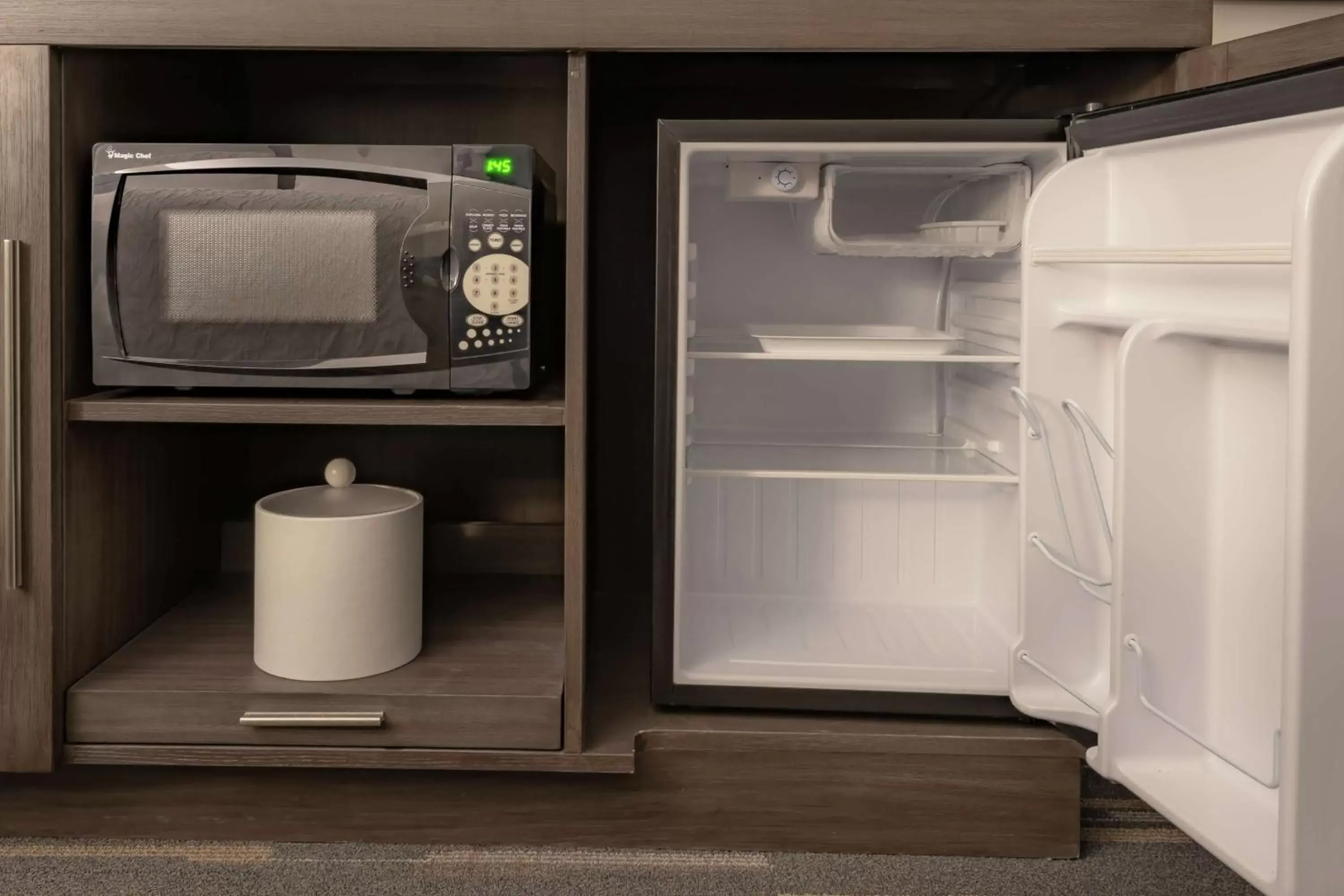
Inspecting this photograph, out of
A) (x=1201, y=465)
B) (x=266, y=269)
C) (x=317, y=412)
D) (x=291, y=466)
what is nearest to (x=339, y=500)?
(x=317, y=412)

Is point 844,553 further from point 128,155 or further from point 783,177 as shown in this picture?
point 128,155

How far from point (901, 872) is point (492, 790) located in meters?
0.52

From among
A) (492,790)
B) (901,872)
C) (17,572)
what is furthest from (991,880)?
(17,572)

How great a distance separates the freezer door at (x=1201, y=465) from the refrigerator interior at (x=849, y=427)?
17cm

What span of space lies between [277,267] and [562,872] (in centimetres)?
83

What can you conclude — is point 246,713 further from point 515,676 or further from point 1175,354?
point 1175,354

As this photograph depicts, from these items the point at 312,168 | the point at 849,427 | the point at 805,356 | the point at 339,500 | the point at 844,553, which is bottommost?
the point at 844,553

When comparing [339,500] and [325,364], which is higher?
[325,364]

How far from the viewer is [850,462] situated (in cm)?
166

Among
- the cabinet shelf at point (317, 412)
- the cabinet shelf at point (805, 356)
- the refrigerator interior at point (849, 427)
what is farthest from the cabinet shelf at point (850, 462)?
the cabinet shelf at point (317, 412)

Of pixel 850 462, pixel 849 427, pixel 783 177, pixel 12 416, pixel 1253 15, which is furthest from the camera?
pixel 849 427

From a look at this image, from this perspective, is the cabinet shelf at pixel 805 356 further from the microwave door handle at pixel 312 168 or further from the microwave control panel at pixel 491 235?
the microwave door handle at pixel 312 168

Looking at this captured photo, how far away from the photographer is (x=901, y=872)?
1.35 metres

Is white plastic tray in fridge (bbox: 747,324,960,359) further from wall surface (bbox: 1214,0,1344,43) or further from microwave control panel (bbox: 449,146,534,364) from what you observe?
wall surface (bbox: 1214,0,1344,43)
